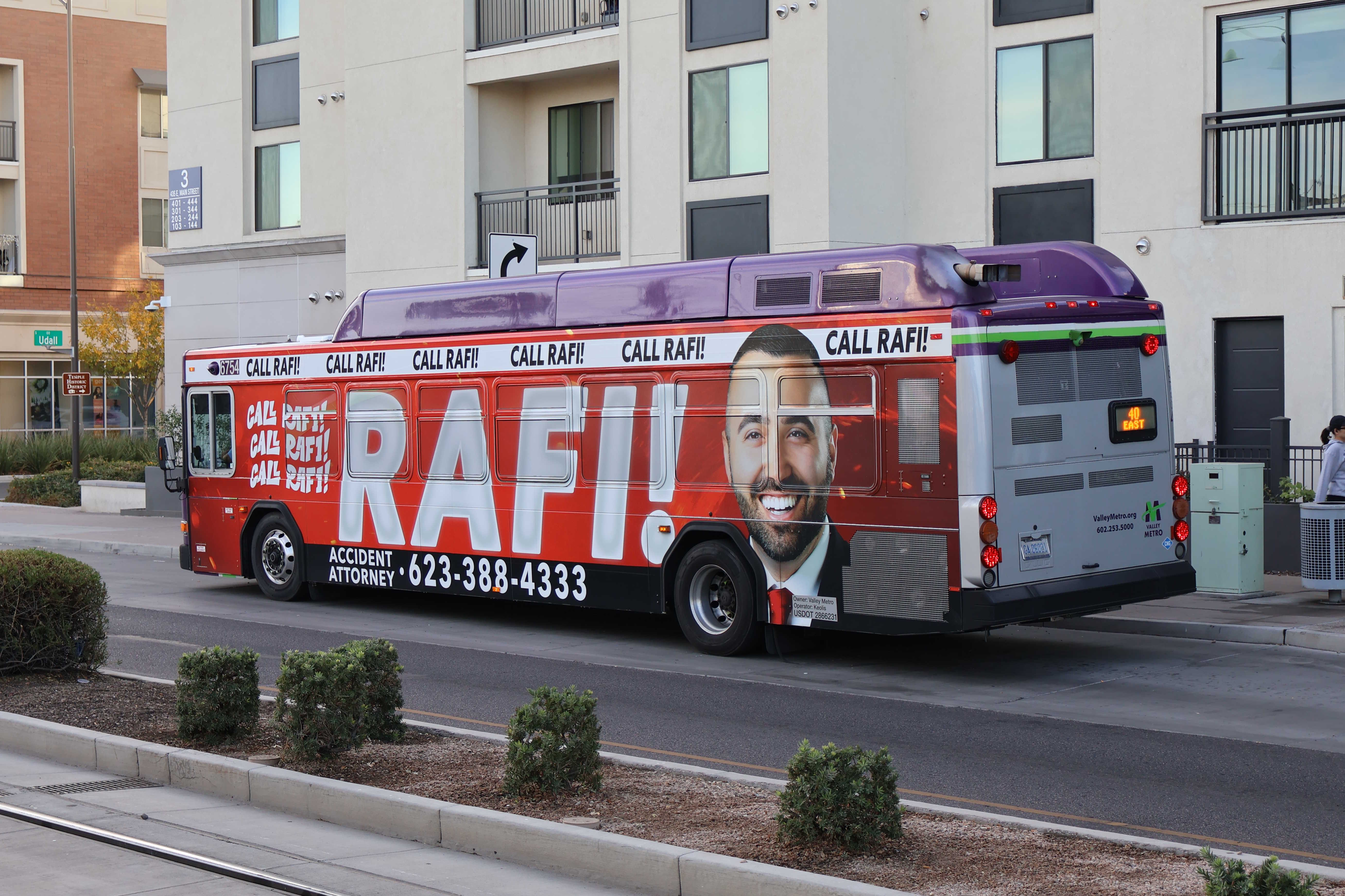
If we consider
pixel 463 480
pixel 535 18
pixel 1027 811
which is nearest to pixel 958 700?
pixel 1027 811

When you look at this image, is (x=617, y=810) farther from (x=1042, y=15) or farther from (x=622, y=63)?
(x=622, y=63)

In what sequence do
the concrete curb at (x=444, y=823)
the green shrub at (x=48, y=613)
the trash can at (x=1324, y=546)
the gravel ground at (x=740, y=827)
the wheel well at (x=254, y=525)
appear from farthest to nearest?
the wheel well at (x=254, y=525), the trash can at (x=1324, y=546), the green shrub at (x=48, y=613), the gravel ground at (x=740, y=827), the concrete curb at (x=444, y=823)

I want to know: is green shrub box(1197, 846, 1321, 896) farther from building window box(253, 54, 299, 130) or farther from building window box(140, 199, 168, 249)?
building window box(140, 199, 168, 249)

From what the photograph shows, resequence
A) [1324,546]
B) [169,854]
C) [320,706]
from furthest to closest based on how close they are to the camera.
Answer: [1324,546]
[320,706]
[169,854]

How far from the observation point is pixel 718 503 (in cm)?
1302

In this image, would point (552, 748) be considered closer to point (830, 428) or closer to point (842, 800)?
point (842, 800)

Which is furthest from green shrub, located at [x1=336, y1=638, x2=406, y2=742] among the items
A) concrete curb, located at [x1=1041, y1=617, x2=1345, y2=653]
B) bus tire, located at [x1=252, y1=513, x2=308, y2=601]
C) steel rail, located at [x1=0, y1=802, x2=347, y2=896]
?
bus tire, located at [x1=252, y1=513, x2=308, y2=601]

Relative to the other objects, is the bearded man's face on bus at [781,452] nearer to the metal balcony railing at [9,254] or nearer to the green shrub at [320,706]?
the green shrub at [320,706]

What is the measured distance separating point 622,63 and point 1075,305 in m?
13.8

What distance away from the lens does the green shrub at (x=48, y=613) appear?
10.8 m

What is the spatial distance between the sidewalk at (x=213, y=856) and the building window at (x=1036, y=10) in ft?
55.2

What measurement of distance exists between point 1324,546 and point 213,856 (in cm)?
1146

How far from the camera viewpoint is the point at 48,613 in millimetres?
10930

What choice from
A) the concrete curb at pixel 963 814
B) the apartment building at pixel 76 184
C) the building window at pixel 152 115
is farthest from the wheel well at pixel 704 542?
the building window at pixel 152 115
